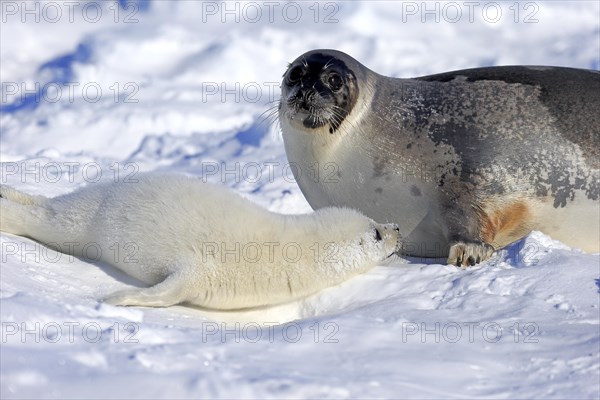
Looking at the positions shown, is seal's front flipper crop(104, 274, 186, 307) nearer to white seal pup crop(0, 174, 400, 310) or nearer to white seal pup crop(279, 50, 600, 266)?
white seal pup crop(0, 174, 400, 310)

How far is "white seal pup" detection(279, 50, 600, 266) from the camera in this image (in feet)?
14.9

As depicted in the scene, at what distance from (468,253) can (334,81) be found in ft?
4.34

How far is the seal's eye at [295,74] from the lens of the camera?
4.77 m

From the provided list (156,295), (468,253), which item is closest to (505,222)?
(468,253)

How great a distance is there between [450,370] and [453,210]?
194 cm

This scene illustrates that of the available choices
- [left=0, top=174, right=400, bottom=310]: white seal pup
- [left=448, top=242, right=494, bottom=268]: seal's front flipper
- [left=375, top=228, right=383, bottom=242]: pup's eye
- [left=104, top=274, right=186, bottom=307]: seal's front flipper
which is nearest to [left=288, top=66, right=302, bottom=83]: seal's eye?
[left=0, top=174, right=400, bottom=310]: white seal pup

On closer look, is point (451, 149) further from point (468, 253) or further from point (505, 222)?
point (468, 253)

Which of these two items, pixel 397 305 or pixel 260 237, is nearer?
pixel 397 305

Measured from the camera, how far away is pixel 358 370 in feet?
8.36

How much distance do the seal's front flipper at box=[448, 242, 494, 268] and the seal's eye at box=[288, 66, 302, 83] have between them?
1.34m

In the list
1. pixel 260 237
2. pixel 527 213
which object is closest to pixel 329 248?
pixel 260 237

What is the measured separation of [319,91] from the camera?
4.70 m

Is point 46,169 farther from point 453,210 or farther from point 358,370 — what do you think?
point 358,370

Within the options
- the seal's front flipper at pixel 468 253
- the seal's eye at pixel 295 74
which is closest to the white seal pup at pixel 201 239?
the seal's front flipper at pixel 468 253
